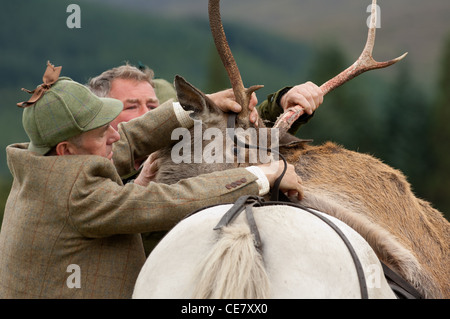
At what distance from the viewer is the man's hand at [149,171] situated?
367cm

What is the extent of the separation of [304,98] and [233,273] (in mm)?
2155

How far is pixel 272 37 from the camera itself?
35.4 m

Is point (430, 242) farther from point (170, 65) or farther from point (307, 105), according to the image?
point (170, 65)

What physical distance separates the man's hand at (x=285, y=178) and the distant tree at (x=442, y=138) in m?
21.1

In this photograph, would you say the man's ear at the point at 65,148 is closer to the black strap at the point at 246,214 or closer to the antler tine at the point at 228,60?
the black strap at the point at 246,214

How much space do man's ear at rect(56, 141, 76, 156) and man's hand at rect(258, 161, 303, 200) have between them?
92 cm

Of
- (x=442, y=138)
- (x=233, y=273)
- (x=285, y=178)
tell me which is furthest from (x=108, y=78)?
(x=442, y=138)

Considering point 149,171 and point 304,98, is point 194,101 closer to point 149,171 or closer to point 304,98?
point 149,171

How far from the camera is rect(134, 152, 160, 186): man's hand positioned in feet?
12.0

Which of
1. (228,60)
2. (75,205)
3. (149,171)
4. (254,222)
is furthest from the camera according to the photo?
(149,171)

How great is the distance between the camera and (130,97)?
4809mm

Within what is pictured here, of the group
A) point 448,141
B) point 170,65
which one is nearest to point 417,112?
point 448,141

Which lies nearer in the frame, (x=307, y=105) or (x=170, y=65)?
(x=307, y=105)

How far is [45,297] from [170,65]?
3347cm
